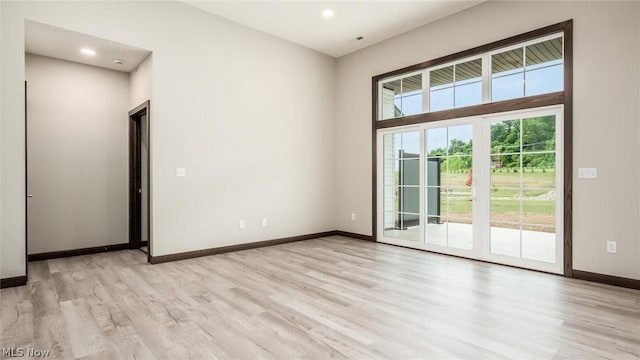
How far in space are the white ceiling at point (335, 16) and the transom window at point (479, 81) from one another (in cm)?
78

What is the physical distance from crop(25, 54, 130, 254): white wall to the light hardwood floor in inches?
29.2

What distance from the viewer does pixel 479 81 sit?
15.6 feet

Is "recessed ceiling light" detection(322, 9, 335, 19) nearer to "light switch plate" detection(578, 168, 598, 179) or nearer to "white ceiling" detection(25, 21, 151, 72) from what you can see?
"white ceiling" detection(25, 21, 151, 72)

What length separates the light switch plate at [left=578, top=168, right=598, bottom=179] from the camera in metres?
3.72

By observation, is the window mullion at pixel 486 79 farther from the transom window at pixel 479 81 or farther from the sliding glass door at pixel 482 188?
the sliding glass door at pixel 482 188

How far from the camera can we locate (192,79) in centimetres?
487

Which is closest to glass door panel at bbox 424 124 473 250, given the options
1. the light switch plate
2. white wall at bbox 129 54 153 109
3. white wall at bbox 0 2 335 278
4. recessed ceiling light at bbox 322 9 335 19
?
the light switch plate

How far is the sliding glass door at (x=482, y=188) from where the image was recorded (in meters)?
4.12

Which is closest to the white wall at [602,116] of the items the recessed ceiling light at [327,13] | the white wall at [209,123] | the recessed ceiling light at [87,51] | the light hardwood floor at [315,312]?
the light hardwood floor at [315,312]

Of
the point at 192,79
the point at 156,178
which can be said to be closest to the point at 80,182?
the point at 156,178

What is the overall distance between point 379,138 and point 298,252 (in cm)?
254

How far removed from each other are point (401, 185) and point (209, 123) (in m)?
3.34

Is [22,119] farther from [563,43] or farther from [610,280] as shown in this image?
[610,280]

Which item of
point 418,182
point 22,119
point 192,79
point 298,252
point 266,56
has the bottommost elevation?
point 298,252
